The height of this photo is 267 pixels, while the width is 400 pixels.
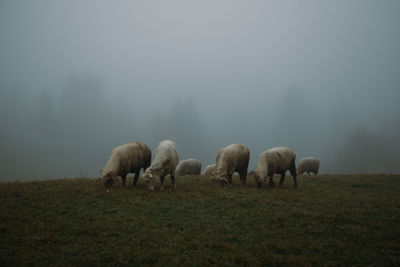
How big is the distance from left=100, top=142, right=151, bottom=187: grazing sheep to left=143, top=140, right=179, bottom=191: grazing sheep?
1.11m

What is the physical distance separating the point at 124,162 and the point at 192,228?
7.12 metres

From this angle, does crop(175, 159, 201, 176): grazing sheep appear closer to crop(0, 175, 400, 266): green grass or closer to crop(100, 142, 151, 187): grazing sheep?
crop(100, 142, 151, 187): grazing sheep

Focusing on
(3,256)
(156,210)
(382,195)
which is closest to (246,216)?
(156,210)

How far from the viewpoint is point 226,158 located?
52.5 feet

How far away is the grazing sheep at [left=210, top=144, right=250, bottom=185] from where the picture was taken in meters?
15.5

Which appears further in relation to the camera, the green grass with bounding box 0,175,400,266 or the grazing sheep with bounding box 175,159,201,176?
the grazing sheep with bounding box 175,159,201,176

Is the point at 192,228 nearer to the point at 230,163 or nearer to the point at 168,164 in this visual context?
the point at 168,164

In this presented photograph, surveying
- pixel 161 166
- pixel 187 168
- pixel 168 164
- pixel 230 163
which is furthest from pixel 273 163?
pixel 187 168

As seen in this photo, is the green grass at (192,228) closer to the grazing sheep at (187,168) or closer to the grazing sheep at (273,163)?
the grazing sheep at (273,163)

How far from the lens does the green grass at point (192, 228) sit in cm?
636

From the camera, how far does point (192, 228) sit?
8.27 m

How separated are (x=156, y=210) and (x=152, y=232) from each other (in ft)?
7.05

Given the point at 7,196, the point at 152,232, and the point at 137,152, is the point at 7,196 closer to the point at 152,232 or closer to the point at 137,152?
the point at 137,152

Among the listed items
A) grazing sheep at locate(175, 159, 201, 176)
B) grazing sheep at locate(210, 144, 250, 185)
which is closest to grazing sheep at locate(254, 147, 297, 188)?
grazing sheep at locate(210, 144, 250, 185)
